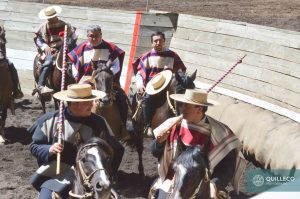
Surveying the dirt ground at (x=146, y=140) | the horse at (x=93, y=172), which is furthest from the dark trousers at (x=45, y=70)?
the horse at (x=93, y=172)

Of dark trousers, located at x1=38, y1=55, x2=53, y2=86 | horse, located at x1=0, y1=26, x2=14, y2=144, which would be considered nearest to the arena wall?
dark trousers, located at x1=38, y1=55, x2=53, y2=86

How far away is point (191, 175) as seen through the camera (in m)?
4.41

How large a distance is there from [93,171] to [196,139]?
45.0 inches

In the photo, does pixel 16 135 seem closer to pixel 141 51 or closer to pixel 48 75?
pixel 48 75

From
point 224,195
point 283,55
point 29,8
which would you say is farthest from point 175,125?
point 29,8

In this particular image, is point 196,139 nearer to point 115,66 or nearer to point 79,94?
point 79,94

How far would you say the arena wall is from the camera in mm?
9414

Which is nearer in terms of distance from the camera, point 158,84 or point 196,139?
point 196,139

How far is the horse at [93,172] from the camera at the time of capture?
4523 mm

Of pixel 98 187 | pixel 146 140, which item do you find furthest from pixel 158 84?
pixel 98 187

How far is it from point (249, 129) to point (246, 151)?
0.39 m

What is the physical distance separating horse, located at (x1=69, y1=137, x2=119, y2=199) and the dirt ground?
151 inches

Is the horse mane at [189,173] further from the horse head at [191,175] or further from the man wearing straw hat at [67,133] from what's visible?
the man wearing straw hat at [67,133]

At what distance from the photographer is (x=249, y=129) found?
9.77 m
